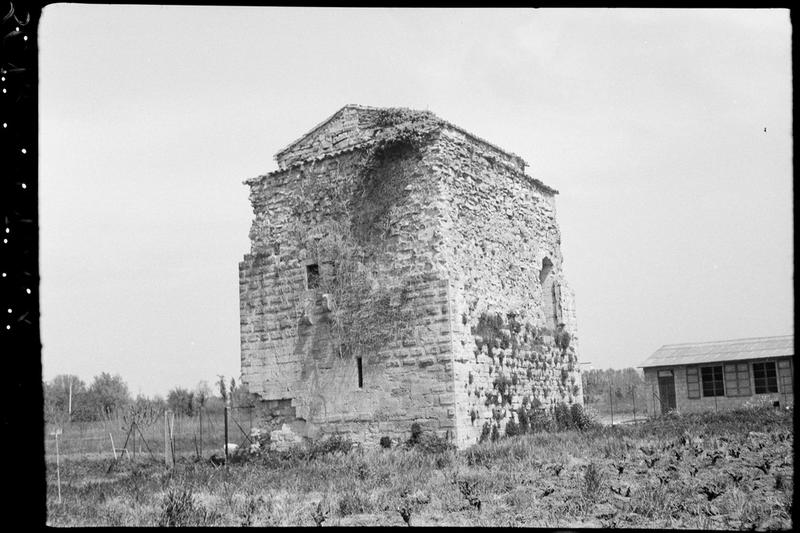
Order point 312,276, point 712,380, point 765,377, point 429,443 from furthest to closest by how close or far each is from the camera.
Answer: point 712,380 → point 765,377 → point 312,276 → point 429,443

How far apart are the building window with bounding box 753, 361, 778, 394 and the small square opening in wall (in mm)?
17218

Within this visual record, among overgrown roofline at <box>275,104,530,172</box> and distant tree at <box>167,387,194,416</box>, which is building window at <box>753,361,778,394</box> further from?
distant tree at <box>167,387,194,416</box>

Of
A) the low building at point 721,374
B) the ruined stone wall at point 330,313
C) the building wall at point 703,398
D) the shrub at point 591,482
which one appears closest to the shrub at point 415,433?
the ruined stone wall at point 330,313

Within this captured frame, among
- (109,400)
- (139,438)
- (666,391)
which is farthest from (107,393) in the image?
(666,391)

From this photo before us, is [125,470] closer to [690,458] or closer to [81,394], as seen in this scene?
[690,458]

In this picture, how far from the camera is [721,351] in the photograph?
86.8ft

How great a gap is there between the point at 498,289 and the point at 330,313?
344cm

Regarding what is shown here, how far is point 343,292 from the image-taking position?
14.5 metres

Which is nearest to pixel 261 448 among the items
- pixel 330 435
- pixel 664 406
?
pixel 330 435

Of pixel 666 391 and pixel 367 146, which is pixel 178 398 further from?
pixel 367 146

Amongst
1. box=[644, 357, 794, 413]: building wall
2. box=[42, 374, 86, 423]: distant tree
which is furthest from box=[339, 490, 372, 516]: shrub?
box=[42, 374, 86, 423]: distant tree

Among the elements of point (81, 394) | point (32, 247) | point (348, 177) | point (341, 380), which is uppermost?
point (348, 177)

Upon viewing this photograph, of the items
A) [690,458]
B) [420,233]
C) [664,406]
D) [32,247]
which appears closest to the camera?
[32,247]

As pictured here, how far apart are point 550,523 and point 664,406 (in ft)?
70.5
